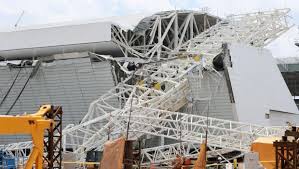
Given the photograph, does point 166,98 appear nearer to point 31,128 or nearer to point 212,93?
point 212,93

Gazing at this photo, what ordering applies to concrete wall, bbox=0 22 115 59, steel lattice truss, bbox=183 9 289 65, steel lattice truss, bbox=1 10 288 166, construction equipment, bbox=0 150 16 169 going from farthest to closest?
concrete wall, bbox=0 22 115 59
steel lattice truss, bbox=183 9 289 65
steel lattice truss, bbox=1 10 288 166
construction equipment, bbox=0 150 16 169

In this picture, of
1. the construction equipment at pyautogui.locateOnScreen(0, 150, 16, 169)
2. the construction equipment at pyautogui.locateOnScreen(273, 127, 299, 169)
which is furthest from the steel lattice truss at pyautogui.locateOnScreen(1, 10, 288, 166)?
the construction equipment at pyautogui.locateOnScreen(273, 127, 299, 169)

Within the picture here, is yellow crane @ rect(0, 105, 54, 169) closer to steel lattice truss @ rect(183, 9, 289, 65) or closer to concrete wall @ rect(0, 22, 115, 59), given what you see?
steel lattice truss @ rect(183, 9, 289, 65)

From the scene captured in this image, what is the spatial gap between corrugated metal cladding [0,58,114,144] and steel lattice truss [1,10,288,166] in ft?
10.6

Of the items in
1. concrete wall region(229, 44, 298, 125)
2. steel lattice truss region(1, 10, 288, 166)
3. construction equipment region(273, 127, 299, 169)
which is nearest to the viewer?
construction equipment region(273, 127, 299, 169)

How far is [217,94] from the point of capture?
49.7 meters

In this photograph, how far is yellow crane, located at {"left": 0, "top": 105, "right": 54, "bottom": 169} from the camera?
63.5 ft

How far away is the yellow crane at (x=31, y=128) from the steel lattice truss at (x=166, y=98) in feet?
50.5

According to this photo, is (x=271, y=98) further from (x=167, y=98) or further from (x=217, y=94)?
(x=167, y=98)

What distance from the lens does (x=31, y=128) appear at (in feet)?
67.1

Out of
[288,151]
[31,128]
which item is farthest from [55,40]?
[288,151]

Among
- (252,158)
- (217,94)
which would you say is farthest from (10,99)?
(252,158)

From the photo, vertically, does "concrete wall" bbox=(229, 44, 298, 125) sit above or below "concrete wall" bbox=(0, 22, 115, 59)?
below

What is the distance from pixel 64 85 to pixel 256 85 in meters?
20.5
